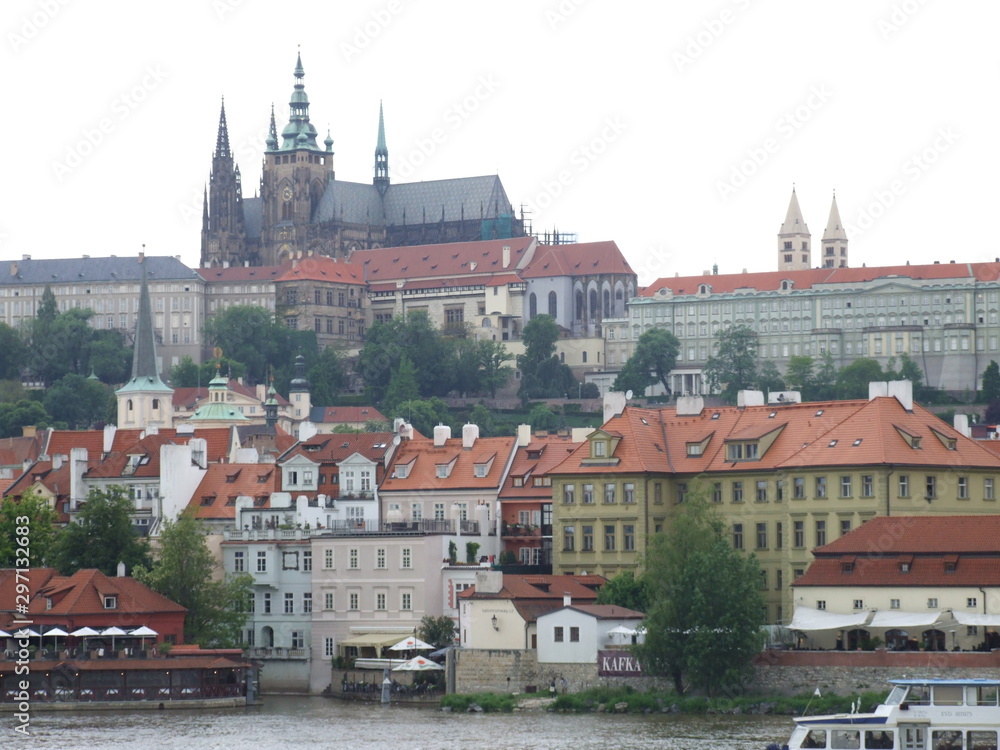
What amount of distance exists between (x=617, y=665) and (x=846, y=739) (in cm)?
1628

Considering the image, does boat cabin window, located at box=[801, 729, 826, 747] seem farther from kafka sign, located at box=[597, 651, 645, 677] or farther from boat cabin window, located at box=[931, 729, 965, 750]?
kafka sign, located at box=[597, 651, 645, 677]

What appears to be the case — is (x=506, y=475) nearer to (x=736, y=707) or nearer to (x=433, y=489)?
(x=433, y=489)

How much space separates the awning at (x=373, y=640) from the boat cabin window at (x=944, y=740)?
91.2 feet

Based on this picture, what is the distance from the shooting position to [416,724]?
80688 mm

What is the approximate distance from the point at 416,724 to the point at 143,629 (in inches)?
519

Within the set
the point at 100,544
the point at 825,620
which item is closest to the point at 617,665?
the point at 825,620

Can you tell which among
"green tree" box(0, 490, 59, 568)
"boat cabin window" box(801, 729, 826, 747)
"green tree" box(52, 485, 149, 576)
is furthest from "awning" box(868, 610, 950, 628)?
"green tree" box(0, 490, 59, 568)

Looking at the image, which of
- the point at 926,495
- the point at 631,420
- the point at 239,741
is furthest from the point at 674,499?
the point at 239,741

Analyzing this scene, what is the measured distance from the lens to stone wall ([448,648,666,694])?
84750 millimetres

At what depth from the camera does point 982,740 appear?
2707 inches

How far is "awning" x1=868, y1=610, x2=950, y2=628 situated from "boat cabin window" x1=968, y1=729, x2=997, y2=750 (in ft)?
42.0

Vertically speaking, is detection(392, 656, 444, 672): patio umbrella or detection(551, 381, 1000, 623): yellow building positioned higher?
detection(551, 381, 1000, 623): yellow building

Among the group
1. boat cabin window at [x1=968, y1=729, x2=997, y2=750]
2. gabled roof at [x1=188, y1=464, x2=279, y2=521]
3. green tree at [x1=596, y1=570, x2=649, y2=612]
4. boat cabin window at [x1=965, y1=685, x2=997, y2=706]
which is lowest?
boat cabin window at [x1=968, y1=729, x2=997, y2=750]

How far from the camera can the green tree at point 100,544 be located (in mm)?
98688
